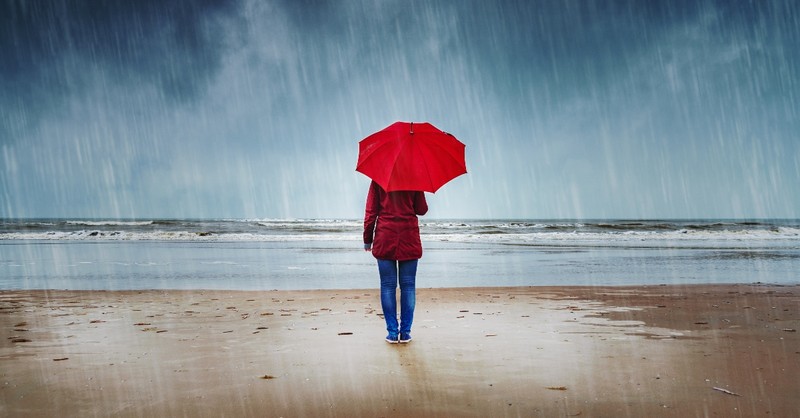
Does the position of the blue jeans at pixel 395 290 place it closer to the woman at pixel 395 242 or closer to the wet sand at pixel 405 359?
the woman at pixel 395 242

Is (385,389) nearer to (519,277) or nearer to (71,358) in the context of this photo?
(71,358)

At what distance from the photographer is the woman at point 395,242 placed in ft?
16.5

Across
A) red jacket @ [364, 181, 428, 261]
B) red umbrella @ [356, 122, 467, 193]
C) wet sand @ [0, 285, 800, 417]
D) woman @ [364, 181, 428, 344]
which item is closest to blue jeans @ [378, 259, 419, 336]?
woman @ [364, 181, 428, 344]

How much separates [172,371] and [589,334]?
4.14 metres

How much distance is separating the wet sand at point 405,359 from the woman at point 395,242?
1.13ft

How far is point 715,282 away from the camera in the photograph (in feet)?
34.7

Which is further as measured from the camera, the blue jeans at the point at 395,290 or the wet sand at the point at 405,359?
the blue jeans at the point at 395,290

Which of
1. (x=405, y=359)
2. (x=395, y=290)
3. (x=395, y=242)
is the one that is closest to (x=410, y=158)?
(x=395, y=242)

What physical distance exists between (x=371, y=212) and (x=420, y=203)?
520 millimetres

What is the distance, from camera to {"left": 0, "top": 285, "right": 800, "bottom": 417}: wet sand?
134 inches

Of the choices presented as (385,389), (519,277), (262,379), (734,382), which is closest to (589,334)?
(734,382)

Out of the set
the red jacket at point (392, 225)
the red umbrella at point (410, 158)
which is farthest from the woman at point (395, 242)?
the red umbrella at point (410, 158)

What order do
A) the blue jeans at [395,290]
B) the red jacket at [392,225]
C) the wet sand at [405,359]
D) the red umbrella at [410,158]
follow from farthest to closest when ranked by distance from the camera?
1. the blue jeans at [395,290]
2. the red jacket at [392,225]
3. the red umbrella at [410,158]
4. the wet sand at [405,359]

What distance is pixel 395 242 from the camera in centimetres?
504
